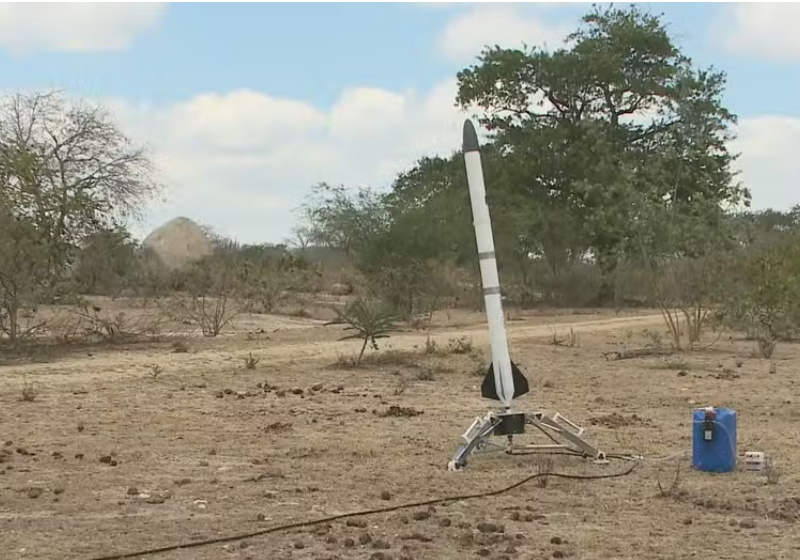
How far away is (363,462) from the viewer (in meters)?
8.84

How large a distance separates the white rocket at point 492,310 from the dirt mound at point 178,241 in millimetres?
29744

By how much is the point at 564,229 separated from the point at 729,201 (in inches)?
238

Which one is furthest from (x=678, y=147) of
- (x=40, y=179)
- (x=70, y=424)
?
(x=70, y=424)

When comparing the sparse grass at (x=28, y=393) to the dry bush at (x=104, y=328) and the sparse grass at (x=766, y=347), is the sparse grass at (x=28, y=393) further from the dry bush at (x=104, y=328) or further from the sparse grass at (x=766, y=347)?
the sparse grass at (x=766, y=347)

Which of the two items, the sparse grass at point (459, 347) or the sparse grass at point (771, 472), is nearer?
the sparse grass at point (771, 472)

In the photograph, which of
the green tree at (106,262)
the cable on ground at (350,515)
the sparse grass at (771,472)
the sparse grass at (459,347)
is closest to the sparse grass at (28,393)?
the cable on ground at (350,515)

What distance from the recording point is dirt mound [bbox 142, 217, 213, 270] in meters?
39.2

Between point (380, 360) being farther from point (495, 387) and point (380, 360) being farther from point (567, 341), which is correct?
point (495, 387)

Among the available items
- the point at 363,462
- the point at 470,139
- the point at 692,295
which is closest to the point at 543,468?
the point at 363,462

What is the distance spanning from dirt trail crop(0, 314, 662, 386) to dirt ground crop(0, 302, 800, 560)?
13 centimetres

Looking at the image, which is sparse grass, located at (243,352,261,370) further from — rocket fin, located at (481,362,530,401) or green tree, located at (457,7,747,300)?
green tree, located at (457,7,747,300)

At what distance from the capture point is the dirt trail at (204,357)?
50.1 ft

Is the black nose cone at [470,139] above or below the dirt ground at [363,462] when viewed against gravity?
above

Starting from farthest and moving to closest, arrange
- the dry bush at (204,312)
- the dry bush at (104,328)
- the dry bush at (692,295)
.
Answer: the dry bush at (204,312)
the dry bush at (104,328)
the dry bush at (692,295)
